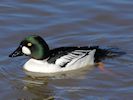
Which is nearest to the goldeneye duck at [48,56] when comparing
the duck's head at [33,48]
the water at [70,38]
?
the duck's head at [33,48]

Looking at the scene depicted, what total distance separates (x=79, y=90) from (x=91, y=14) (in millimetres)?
4228

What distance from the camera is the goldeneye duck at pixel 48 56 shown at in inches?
478

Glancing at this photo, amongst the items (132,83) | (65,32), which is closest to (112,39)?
(65,32)

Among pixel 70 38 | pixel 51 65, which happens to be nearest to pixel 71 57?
pixel 51 65

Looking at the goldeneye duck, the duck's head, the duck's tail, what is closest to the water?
the duck's tail

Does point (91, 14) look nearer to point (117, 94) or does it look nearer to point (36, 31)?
point (36, 31)

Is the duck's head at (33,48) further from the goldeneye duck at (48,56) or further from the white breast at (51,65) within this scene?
the white breast at (51,65)

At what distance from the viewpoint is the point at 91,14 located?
1496 cm

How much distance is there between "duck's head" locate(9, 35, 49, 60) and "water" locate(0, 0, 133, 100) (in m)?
0.39

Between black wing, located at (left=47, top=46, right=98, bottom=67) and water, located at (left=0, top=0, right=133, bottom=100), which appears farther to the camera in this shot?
black wing, located at (left=47, top=46, right=98, bottom=67)

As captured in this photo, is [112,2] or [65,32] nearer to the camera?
[65,32]

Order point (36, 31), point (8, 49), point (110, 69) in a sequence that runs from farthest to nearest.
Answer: point (36, 31) → point (8, 49) → point (110, 69)

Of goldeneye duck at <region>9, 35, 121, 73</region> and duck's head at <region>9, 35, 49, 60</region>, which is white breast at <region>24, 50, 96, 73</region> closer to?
goldeneye duck at <region>9, 35, 121, 73</region>

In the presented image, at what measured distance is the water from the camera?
1111cm
